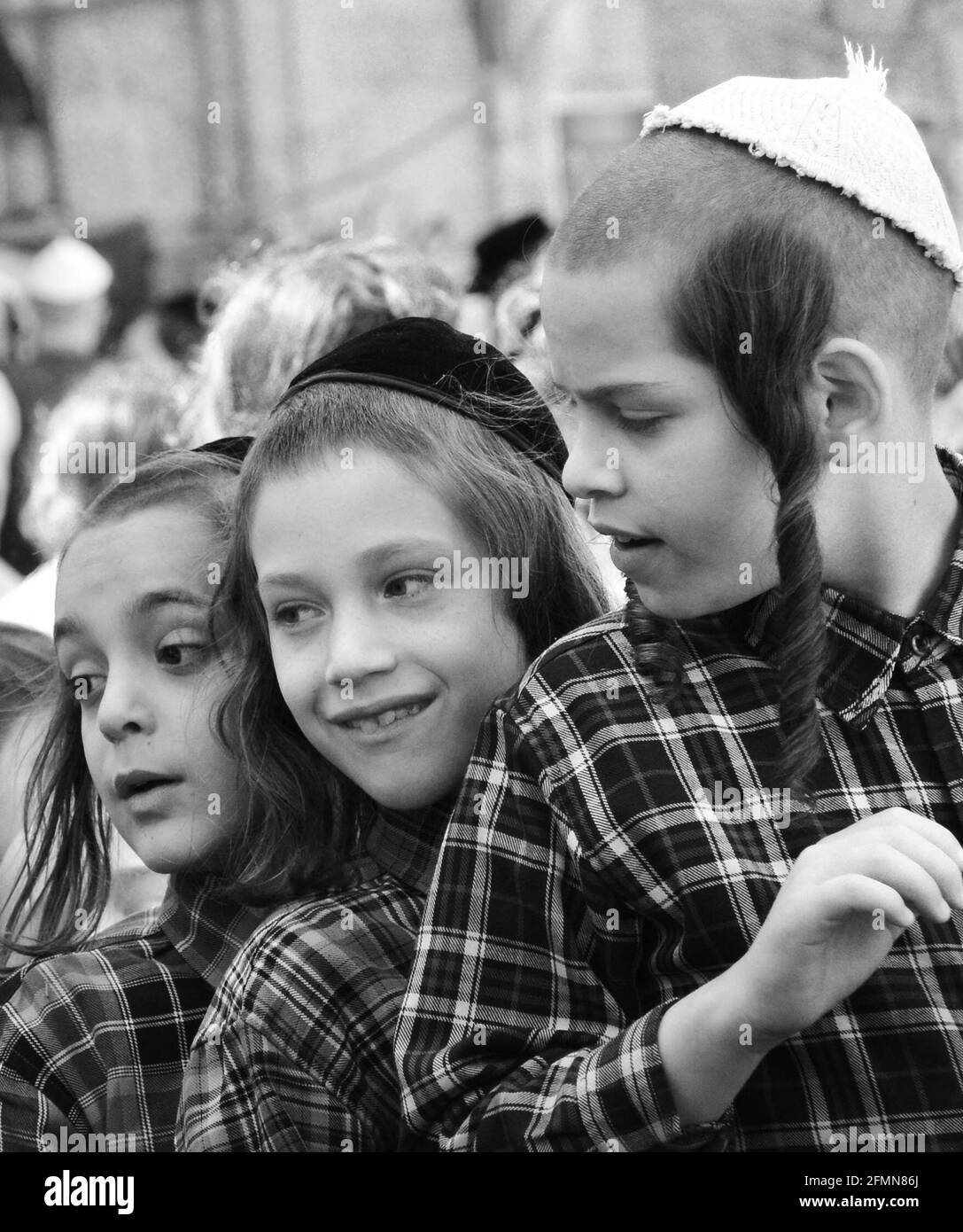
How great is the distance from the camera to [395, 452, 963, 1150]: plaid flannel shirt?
1147 mm

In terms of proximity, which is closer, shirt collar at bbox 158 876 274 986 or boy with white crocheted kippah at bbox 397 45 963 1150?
boy with white crocheted kippah at bbox 397 45 963 1150

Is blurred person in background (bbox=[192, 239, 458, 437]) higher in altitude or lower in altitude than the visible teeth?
higher

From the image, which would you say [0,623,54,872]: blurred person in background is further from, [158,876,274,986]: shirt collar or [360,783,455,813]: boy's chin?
[360,783,455,813]: boy's chin

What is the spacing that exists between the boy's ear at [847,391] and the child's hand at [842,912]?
32 cm

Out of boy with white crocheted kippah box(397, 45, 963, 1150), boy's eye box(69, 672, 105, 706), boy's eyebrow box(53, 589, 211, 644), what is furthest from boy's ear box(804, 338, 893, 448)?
boy's eye box(69, 672, 105, 706)

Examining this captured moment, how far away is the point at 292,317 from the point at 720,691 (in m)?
1.31

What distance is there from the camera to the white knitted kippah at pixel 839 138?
1.19m

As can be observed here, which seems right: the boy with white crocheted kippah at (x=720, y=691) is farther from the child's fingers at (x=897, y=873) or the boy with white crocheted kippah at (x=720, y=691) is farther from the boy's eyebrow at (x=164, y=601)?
the boy's eyebrow at (x=164, y=601)

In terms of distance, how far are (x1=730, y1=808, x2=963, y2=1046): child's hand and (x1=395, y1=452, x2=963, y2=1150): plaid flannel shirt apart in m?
0.09

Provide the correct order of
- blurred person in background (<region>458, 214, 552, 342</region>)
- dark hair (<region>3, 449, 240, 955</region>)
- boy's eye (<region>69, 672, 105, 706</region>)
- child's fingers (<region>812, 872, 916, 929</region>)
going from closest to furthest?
child's fingers (<region>812, 872, 916, 929</region>)
boy's eye (<region>69, 672, 105, 706</region>)
dark hair (<region>3, 449, 240, 955</region>)
blurred person in background (<region>458, 214, 552, 342</region>)

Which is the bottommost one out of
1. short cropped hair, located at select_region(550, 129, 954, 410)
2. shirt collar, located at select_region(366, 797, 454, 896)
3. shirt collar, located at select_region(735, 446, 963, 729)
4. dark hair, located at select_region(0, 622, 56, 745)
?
shirt collar, located at select_region(366, 797, 454, 896)

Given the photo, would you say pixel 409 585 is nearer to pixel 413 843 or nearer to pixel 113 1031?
pixel 413 843

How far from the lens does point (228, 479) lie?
1.74 m
